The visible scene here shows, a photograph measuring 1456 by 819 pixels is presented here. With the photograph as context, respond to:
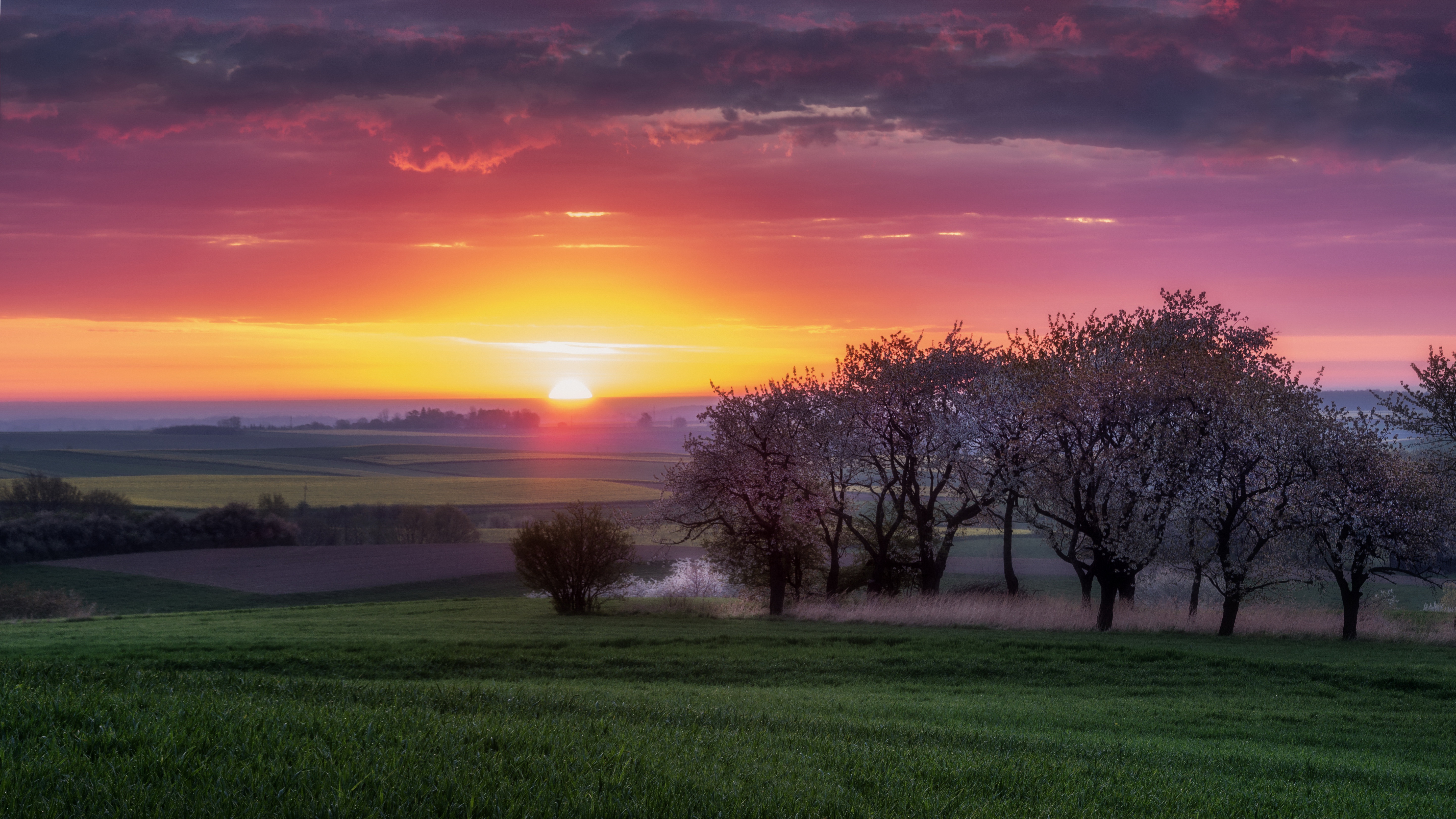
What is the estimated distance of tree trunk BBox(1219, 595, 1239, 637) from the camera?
32031 mm

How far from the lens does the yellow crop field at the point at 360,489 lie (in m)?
126

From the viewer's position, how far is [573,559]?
141 ft

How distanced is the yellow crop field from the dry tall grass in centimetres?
8195

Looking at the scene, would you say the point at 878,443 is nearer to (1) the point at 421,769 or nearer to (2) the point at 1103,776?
A: (2) the point at 1103,776

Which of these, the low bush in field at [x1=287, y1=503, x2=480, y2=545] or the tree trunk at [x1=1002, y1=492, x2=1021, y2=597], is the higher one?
the tree trunk at [x1=1002, y1=492, x2=1021, y2=597]

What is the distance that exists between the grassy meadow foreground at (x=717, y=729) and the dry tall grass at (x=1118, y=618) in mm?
5584

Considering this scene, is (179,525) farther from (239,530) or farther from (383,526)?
(383,526)

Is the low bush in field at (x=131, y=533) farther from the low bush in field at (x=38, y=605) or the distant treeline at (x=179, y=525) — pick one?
the low bush in field at (x=38, y=605)

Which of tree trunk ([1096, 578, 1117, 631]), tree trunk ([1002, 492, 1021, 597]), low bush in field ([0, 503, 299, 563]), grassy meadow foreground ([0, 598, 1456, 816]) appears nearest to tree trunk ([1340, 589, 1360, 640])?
grassy meadow foreground ([0, 598, 1456, 816])

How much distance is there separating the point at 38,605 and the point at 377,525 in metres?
48.7

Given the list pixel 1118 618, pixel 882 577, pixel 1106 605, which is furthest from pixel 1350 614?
pixel 882 577

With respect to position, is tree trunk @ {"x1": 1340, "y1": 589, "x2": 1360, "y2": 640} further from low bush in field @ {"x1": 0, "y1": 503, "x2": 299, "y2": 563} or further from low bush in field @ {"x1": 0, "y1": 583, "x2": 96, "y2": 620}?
low bush in field @ {"x1": 0, "y1": 503, "x2": 299, "y2": 563}

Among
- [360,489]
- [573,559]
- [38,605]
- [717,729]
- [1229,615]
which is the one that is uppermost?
[717,729]

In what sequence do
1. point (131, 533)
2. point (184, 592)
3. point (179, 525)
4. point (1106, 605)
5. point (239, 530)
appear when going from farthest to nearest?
point (239, 530), point (179, 525), point (131, 533), point (184, 592), point (1106, 605)
